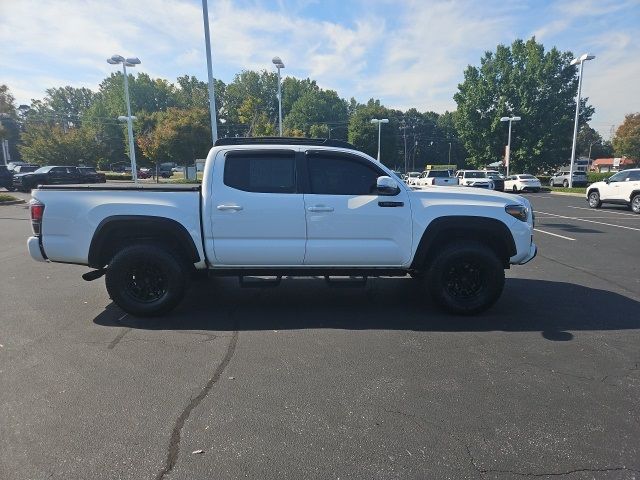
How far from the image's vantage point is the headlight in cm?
474

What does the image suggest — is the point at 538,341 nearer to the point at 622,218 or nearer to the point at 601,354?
the point at 601,354

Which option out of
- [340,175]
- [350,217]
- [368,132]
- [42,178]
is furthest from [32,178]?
[368,132]

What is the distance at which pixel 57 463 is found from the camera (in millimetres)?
2416

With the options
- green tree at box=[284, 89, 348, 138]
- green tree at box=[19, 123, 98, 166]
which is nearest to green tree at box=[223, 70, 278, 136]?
green tree at box=[284, 89, 348, 138]

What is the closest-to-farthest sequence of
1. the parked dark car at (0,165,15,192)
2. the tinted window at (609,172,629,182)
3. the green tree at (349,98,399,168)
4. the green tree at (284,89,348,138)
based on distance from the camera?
the tinted window at (609,172,629,182)
the parked dark car at (0,165,15,192)
the green tree at (349,98,399,168)
the green tree at (284,89,348,138)

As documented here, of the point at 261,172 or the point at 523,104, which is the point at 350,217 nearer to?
the point at 261,172

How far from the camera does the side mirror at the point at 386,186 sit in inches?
175

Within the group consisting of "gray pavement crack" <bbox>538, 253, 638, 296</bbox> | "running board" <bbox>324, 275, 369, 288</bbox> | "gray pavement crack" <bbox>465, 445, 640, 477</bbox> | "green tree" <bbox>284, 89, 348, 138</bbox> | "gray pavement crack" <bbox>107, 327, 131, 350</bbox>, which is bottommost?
"gray pavement crack" <bbox>465, 445, 640, 477</bbox>

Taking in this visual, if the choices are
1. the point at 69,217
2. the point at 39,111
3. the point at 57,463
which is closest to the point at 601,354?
the point at 57,463

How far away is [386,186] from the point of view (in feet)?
14.7

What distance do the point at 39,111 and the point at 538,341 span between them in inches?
5150

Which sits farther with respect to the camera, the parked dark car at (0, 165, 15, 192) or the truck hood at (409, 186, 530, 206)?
the parked dark car at (0, 165, 15, 192)

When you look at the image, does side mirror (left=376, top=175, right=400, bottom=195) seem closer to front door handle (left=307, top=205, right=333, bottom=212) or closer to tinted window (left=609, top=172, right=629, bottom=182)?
front door handle (left=307, top=205, right=333, bottom=212)

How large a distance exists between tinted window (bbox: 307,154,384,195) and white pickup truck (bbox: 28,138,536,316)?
0.04 feet
